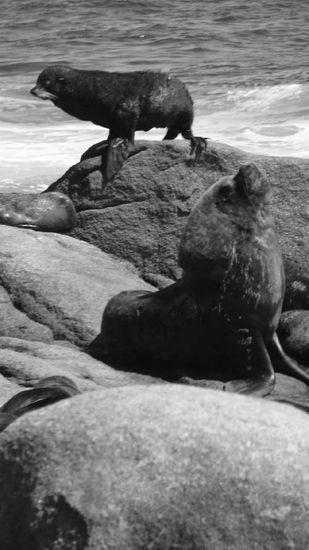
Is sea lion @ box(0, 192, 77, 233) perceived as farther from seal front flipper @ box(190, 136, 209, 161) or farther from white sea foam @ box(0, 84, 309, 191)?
white sea foam @ box(0, 84, 309, 191)

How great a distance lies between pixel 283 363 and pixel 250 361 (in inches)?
10.2

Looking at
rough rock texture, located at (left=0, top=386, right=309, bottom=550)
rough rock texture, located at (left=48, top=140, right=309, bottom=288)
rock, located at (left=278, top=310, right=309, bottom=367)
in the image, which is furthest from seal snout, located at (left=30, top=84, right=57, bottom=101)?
rough rock texture, located at (left=0, top=386, right=309, bottom=550)

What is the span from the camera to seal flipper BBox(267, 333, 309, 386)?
743 cm

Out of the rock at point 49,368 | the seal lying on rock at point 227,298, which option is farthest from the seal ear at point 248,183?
the rock at point 49,368

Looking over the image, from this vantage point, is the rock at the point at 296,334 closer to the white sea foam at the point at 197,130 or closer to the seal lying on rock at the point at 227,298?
the seal lying on rock at the point at 227,298

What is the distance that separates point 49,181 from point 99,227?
5312 millimetres

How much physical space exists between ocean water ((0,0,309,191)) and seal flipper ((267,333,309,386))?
780 cm

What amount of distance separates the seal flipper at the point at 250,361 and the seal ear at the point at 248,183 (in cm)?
83

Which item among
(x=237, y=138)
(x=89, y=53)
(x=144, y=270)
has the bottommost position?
(x=89, y=53)

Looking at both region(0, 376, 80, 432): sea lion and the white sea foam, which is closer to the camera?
region(0, 376, 80, 432): sea lion

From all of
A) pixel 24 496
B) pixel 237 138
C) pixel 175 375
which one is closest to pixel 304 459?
pixel 24 496

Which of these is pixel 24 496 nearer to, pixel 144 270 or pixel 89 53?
pixel 144 270

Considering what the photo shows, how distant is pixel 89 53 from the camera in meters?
27.0

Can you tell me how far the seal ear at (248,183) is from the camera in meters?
7.37
